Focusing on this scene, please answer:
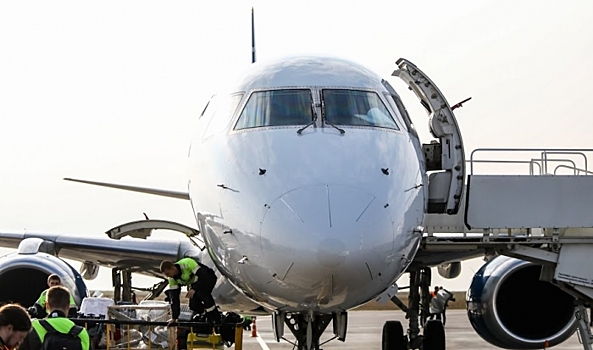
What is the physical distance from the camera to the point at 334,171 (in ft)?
32.0

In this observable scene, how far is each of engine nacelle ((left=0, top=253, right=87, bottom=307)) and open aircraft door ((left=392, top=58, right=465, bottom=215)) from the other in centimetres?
498

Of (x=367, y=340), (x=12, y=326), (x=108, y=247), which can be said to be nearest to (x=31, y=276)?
(x=108, y=247)

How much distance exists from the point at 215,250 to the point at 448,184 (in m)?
3.24

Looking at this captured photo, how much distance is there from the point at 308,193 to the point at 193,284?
318cm

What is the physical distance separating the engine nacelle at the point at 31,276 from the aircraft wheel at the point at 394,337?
4.65 metres

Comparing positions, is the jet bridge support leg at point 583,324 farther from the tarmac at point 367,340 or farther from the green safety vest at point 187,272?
the tarmac at point 367,340

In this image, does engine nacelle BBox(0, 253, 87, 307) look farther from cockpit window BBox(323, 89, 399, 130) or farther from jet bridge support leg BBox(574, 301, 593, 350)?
jet bridge support leg BBox(574, 301, 593, 350)

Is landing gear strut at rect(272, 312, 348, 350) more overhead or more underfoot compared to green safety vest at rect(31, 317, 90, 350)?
more underfoot

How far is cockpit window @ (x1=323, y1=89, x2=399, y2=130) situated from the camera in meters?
10.9

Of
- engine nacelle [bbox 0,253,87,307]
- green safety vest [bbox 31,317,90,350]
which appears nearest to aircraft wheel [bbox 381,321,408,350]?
engine nacelle [bbox 0,253,87,307]

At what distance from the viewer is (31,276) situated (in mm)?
15484

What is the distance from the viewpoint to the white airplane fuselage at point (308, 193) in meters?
9.32

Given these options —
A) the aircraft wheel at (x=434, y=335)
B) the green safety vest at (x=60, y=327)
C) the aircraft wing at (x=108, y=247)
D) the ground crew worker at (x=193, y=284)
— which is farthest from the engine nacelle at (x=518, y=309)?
the green safety vest at (x=60, y=327)

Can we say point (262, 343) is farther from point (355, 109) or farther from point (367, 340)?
point (355, 109)
